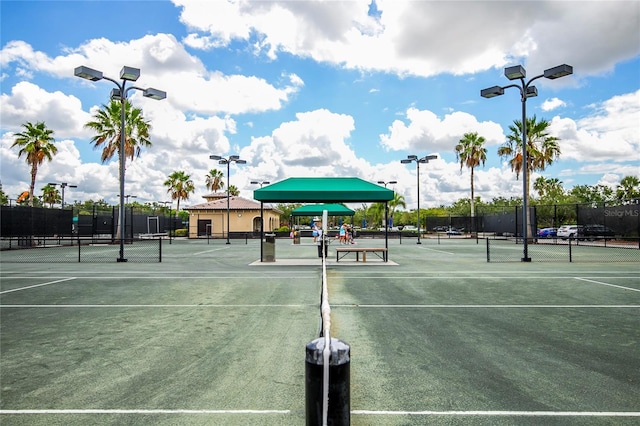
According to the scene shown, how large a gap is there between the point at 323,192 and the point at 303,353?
13.0 m

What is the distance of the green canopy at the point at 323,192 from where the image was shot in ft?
58.7

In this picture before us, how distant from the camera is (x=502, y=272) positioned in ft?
46.6

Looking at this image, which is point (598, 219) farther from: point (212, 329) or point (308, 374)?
point (308, 374)

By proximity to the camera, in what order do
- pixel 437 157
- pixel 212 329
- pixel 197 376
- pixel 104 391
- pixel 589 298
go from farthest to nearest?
pixel 437 157 < pixel 589 298 < pixel 212 329 < pixel 197 376 < pixel 104 391

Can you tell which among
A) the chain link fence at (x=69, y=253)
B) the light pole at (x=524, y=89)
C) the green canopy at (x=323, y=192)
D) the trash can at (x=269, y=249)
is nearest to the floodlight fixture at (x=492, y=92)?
the light pole at (x=524, y=89)

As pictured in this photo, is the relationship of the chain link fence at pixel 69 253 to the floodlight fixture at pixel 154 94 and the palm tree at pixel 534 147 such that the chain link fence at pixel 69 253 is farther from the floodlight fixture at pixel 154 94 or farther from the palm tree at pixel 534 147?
the palm tree at pixel 534 147

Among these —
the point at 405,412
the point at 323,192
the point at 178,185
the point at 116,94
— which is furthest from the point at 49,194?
the point at 405,412

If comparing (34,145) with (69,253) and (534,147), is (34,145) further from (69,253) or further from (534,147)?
(534,147)

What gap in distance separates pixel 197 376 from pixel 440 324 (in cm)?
419

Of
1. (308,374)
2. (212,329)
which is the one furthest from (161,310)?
(308,374)

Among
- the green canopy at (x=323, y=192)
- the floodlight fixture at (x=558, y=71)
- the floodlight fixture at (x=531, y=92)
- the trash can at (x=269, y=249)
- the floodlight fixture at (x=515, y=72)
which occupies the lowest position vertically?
the trash can at (x=269, y=249)

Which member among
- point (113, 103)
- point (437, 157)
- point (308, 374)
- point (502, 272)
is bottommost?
point (502, 272)

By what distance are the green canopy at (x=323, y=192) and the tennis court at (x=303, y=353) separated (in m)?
7.25

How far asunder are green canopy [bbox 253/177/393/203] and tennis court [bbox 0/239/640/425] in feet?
23.8
